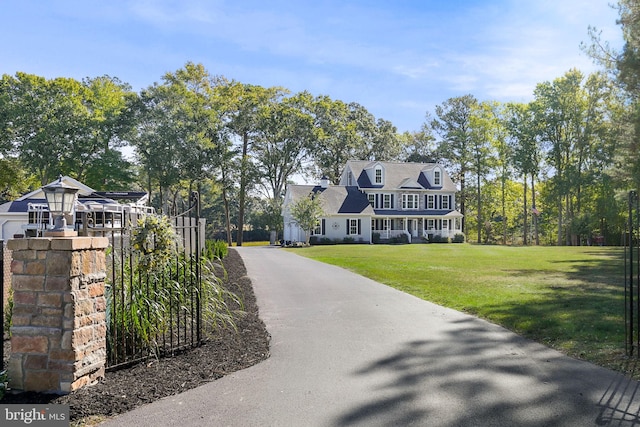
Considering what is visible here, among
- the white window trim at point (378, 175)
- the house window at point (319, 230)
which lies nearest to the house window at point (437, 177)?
the white window trim at point (378, 175)

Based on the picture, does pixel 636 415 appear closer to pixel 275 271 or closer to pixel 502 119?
pixel 275 271

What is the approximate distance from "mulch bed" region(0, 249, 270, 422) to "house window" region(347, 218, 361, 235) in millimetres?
33022

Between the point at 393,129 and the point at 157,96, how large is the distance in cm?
2897

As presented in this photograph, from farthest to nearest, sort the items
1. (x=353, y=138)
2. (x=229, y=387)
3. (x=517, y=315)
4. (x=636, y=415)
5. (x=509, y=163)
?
(x=353, y=138) → (x=509, y=163) → (x=517, y=315) → (x=229, y=387) → (x=636, y=415)

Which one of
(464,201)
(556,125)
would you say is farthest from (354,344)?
(464,201)

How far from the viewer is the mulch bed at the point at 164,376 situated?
397 cm

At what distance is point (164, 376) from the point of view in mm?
4723

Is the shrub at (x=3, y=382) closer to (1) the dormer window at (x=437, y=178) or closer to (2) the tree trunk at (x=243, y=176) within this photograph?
(2) the tree trunk at (x=243, y=176)

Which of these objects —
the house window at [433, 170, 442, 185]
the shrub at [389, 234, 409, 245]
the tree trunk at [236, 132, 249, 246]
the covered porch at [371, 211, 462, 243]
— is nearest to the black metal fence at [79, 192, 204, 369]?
the shrub at [389, 234, 409, 245]

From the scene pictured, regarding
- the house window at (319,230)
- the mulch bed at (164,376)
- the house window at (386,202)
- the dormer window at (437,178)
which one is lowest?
the mulch bed at (164,376)

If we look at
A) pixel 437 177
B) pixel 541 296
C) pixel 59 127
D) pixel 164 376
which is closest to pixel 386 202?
pixel 437 177

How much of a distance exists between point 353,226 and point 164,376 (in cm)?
3560

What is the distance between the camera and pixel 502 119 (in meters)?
46.5
